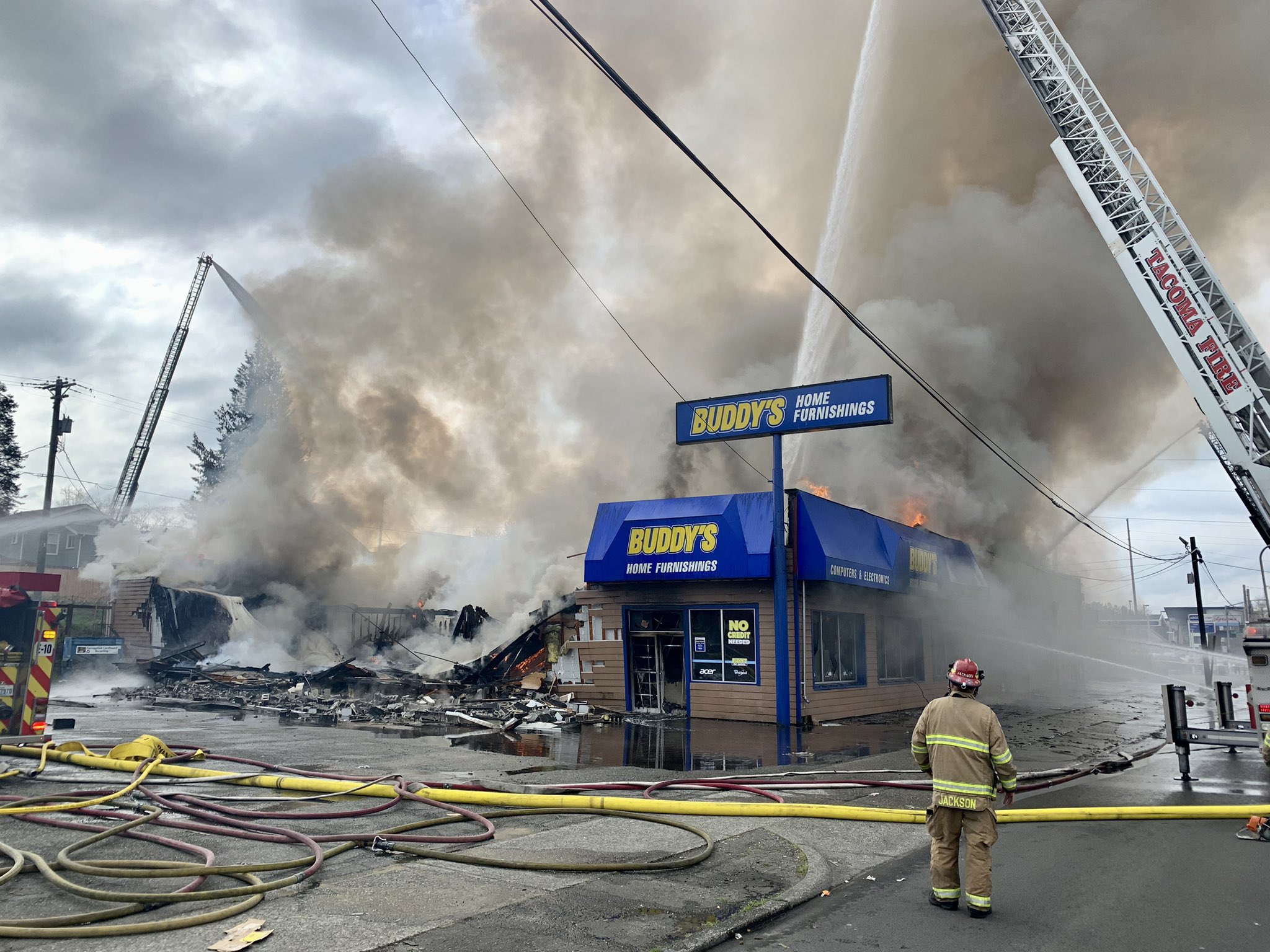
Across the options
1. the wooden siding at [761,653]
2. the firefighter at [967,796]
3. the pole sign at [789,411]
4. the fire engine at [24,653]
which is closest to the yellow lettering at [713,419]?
the pole sign at [789,411]

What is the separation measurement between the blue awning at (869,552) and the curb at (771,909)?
11050 mm

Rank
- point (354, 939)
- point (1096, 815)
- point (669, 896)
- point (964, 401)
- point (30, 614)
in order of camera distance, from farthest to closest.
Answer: point (964, 401), point (30, 614), point (1096, 815), point (669, 896), point (354, 939)

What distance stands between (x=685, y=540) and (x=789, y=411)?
10.9ft

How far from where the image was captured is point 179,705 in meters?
18.7

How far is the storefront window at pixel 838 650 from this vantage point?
59.2 ft

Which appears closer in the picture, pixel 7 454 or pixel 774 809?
pixel 774 809

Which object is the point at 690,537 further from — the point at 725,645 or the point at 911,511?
the point at 911,511

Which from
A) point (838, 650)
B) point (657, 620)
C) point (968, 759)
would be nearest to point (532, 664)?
point (657, 620)

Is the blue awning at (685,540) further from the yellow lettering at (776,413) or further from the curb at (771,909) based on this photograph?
the curb at (771,909)

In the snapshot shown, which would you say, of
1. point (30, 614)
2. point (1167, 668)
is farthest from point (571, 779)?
point (1167, 668)

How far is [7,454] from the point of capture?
4544cm

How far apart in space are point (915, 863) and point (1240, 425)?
56.7ft

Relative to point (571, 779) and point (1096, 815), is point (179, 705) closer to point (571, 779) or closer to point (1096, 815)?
point (571, 779)

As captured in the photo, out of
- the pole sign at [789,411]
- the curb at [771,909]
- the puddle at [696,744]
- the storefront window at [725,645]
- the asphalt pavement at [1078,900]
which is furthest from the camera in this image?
the storefront window at [725,645]
